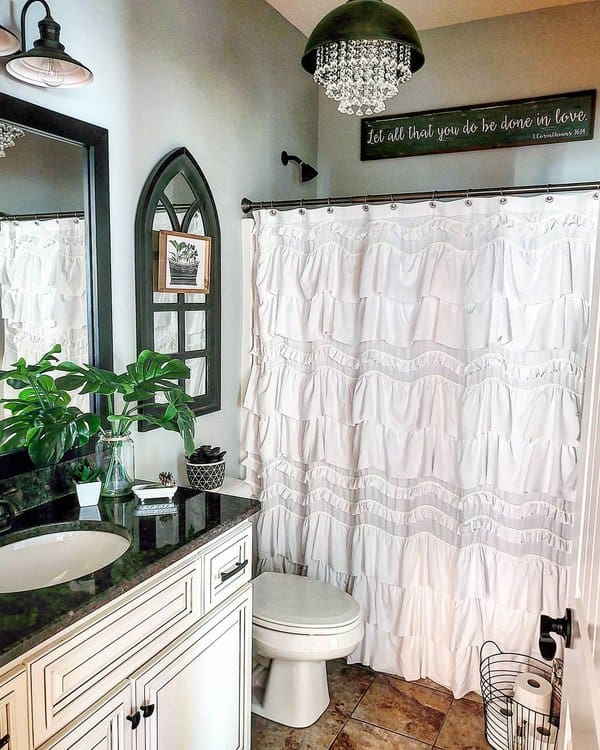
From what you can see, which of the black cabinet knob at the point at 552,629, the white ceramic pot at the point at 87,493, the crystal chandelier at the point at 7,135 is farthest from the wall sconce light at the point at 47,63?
the black cabinet knob at the point at 552,629

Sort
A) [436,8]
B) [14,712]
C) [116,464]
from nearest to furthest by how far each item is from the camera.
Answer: [14,712]
[116,464]
[436,8]

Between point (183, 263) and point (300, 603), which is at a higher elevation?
point (183, 263)

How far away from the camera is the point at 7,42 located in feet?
4.62

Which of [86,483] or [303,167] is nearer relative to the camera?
[86,483]

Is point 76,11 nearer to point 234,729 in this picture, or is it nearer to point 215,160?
point 215,160

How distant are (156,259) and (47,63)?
663 mm

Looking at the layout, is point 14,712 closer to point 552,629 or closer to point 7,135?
point 552,629

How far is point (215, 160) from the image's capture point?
89.2 inches

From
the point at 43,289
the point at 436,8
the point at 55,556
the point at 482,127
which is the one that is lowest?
the point at 55,556

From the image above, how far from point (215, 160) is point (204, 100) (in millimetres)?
211

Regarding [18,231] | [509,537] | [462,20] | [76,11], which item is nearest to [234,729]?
[509,537]

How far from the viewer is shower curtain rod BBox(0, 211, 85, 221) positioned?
1515mm

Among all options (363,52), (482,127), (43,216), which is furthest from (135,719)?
(482,127)

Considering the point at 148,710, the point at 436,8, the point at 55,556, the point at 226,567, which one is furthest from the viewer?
the point at 436,8
